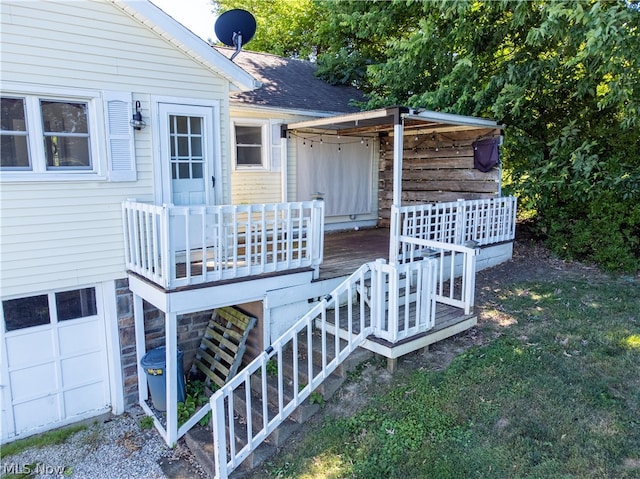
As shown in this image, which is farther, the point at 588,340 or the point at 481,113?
the point at 481,113

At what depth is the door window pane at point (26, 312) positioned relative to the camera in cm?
495

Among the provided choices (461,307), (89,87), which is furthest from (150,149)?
(461,307)

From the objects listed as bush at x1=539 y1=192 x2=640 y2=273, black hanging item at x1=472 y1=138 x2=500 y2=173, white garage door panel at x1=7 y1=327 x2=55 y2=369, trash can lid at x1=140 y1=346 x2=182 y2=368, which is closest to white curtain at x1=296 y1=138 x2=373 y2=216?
black hanging item at x1=472 y1=138 x2=500 y2=173

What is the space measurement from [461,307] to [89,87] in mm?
5151

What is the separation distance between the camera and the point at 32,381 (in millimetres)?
5172

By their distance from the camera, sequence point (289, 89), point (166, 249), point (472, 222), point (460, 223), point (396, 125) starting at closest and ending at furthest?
point (166, 249) < point (396, 125) < point (460, 223) < point (472, 222) < point (289, 89)

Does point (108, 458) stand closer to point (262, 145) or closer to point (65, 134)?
point (65, 134)

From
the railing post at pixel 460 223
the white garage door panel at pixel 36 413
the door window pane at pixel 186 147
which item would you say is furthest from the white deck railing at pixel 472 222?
the white garage door panel at pixel 36 413

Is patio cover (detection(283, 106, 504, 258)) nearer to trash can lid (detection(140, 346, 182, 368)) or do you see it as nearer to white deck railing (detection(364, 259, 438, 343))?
white deck railing (detection(364, 259, 438, 343))

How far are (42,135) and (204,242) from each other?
2204 millimetres

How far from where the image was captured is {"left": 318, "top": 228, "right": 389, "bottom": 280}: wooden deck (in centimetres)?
614

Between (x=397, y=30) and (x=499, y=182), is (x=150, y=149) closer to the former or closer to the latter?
(x=499, y=182)

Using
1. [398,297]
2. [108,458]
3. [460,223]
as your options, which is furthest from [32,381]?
[460,223]

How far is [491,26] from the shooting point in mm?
8188
